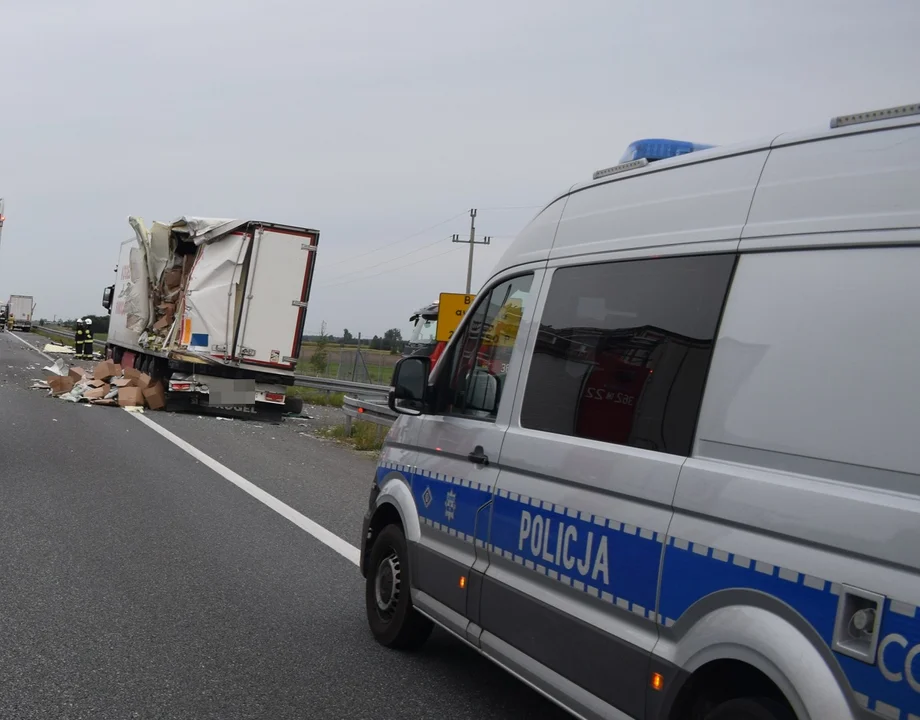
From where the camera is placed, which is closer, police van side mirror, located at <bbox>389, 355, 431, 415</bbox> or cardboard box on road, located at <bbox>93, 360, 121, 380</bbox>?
police van side mirror, located at <bbox>389, 355, 431, 415</bbox>

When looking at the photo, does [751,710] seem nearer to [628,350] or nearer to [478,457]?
[628,350]

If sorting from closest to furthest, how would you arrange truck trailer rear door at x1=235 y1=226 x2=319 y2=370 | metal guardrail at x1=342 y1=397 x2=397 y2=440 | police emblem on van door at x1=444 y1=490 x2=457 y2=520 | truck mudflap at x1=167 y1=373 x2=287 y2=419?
police emblem on van door at x1=444 y1=490 x2=457 y2=520, metal guardrail at x1=342 y1=397 x2=397 y2=440, truck trailer rear door at x1=235 y1=226 x2=319 y2=370, truck mudflap at x1=167 y1=373 x2=287 y2=419

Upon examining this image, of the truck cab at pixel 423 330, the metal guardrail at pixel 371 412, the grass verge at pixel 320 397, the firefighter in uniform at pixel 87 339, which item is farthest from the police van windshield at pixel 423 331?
the firefighter in uniform at pixel 87 339

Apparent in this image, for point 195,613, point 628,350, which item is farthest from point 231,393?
point 628,350

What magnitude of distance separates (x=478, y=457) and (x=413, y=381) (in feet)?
2.32

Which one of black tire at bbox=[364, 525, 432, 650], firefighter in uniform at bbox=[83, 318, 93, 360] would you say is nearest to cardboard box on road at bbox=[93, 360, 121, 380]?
black tire at bbox=[364, 525, 432, 650]

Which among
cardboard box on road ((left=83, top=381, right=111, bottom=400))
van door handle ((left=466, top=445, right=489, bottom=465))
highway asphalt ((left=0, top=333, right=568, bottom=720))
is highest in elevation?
van door handle ((left=466, top=445, right=489, bottom=465))

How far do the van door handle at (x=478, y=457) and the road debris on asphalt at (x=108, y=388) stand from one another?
1682cm

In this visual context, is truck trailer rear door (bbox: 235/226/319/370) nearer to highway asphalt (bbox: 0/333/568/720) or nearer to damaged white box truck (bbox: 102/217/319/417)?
damaged white box truck (bbox: 102/217/319/417)

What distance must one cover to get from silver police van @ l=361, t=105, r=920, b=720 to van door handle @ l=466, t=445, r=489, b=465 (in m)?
0.01

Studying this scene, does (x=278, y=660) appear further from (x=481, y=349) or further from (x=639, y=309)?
(x=639, y=309)

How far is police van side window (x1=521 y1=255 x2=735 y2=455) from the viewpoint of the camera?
11.1 ft

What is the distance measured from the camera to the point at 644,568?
338cm

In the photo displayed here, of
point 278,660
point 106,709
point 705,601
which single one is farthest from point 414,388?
point 705,601
